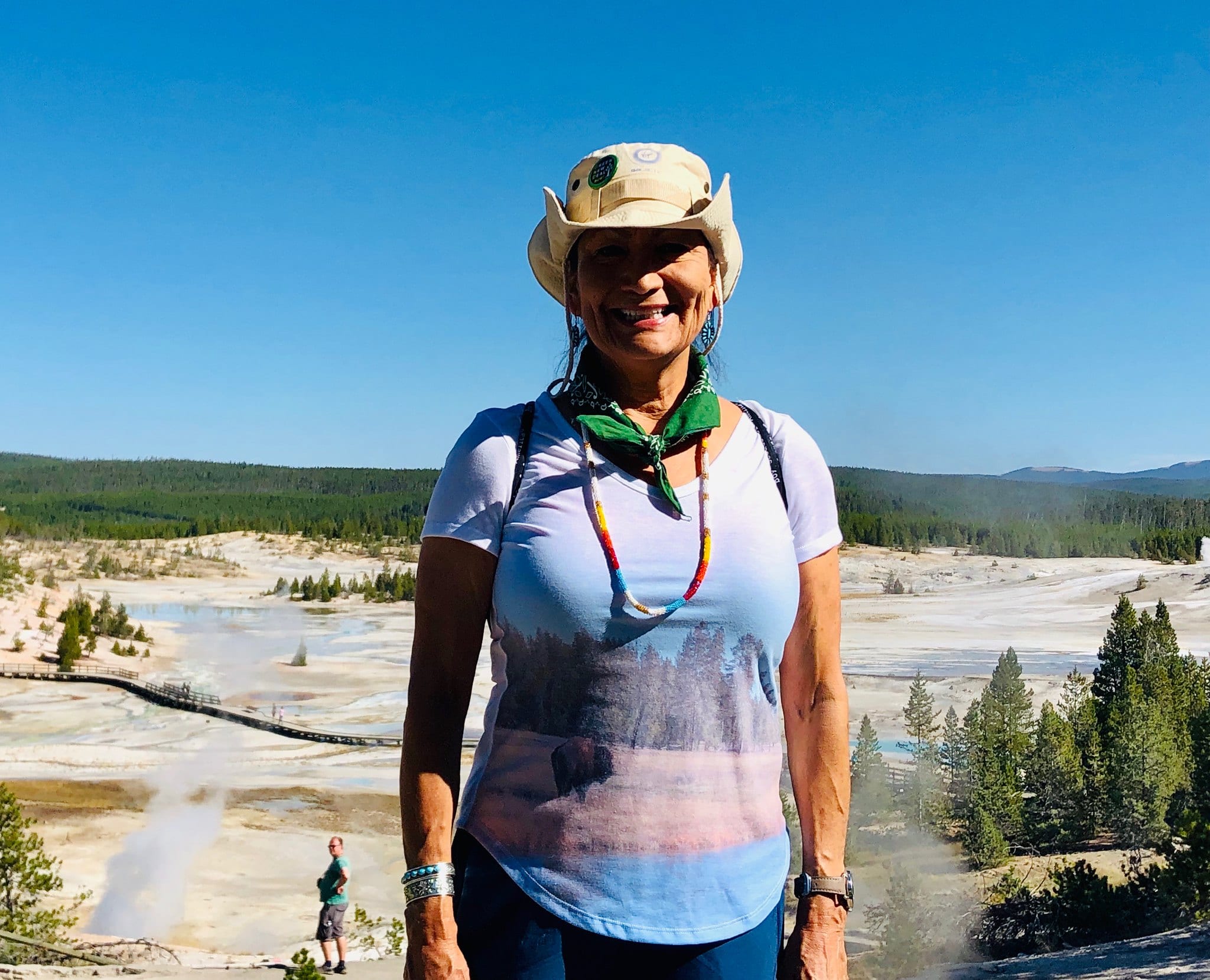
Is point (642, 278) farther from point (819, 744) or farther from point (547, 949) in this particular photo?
point (547, 949)

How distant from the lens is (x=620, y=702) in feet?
4.63

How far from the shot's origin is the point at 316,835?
62.1ft

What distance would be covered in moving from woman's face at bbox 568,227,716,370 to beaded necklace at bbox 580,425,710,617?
0.49 ft

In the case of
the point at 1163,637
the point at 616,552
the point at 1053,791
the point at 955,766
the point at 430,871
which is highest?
the point at 616,552

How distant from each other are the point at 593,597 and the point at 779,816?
1.39 feet

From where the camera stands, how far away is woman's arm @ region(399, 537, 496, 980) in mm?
1447

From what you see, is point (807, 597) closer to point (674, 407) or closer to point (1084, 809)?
point (674, 407)

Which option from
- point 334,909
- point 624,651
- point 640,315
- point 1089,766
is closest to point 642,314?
point 640,315

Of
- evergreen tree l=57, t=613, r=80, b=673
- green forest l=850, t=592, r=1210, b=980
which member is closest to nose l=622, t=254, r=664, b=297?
green forest l=850, t=592, r=1210, b=980

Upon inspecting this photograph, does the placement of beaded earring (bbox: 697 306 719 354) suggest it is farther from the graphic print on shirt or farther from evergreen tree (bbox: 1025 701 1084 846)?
evergreen tree (bbox: 1025 701 1084 846)

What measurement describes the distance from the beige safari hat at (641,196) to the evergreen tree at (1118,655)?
2330 centimetres

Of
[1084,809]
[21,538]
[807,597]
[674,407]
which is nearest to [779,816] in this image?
[807,597]

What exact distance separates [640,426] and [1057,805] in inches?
713

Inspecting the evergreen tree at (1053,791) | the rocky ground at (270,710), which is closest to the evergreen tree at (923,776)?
the rocky ground at (270,710)
